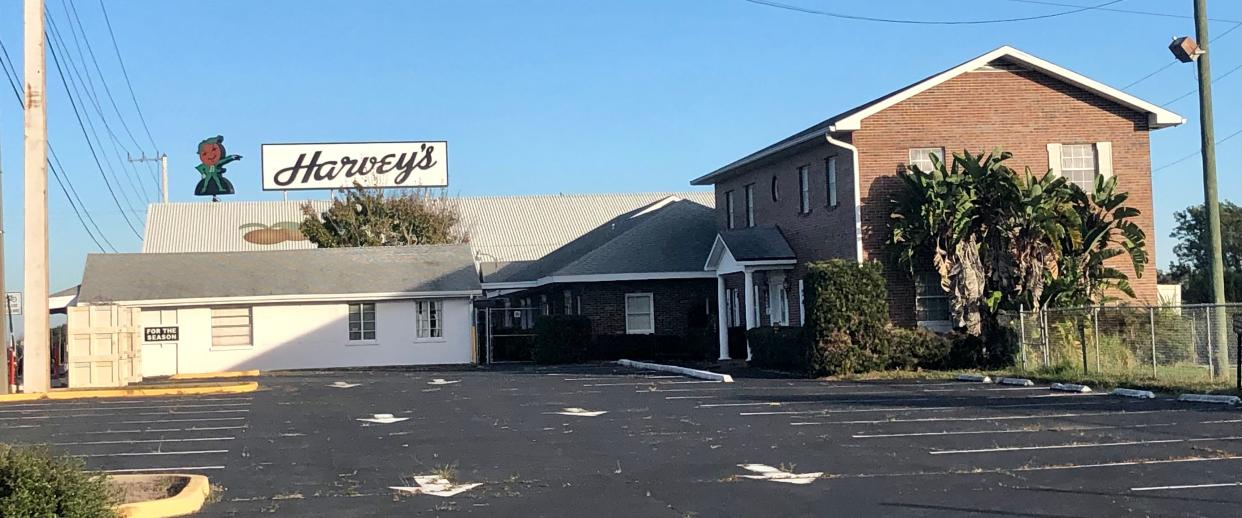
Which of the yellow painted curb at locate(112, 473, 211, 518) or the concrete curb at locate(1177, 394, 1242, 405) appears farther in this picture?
the concrete curb at locate(1177, 394, 1242, 405)

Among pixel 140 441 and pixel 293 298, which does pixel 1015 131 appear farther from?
pixel 293 298

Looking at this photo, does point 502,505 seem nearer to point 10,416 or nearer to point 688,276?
point 10,416

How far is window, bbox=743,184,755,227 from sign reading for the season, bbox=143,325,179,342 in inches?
654

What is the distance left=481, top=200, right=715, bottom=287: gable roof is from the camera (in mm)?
38062

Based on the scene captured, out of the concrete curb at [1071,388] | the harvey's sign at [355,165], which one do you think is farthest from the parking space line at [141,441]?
the harvey's sign at [355,165]

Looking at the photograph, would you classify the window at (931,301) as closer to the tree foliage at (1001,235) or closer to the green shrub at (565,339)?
the tree foliage at (1001,235)

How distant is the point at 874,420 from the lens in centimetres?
1756

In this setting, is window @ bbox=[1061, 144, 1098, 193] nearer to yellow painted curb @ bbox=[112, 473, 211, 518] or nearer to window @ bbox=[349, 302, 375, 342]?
window @ bbox=[349, 302, 375, 342]

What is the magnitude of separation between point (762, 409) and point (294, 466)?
780cm

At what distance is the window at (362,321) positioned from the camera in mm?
39312

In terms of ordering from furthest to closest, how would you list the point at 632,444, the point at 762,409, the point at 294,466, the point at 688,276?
the point at 688,276
the point at 762,409
the point at 632,444
the point at 294,466

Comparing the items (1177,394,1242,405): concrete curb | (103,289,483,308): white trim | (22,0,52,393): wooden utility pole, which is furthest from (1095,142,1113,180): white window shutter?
(22,0,52,393): wooden utility pole

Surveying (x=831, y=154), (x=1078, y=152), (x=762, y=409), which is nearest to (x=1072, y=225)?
(x=1078, y=152)

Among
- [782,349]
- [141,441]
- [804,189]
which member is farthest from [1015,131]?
[141,441]
